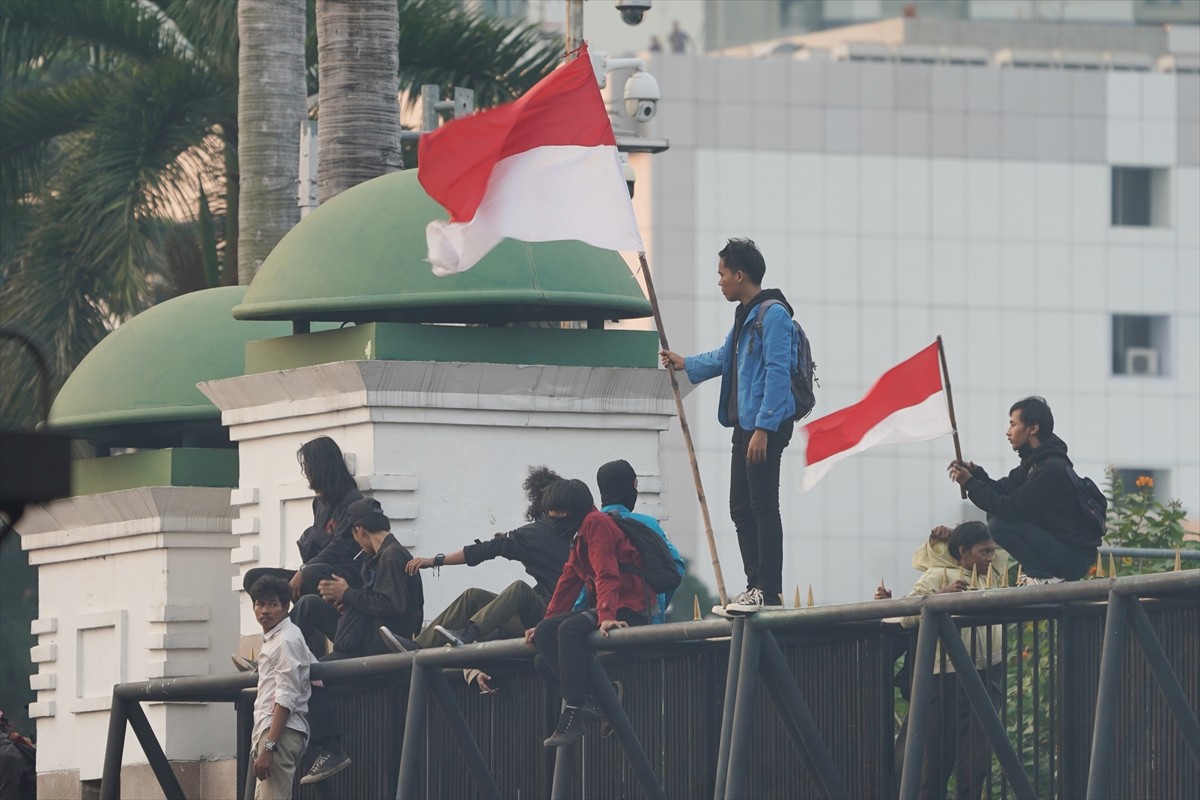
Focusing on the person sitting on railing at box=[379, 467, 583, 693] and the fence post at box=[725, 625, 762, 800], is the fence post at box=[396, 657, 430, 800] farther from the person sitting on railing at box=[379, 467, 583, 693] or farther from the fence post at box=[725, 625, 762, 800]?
the fence post at box=[725, 625, 762, 800]

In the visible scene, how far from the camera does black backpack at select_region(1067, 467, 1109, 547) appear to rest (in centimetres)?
966

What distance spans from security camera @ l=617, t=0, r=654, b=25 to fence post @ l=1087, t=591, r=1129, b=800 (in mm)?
15874

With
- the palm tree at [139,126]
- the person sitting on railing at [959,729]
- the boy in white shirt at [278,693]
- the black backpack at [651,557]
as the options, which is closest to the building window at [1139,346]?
the palm tree at [139,126]

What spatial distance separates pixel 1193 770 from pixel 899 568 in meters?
71.5

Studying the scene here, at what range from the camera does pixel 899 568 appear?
79.2m

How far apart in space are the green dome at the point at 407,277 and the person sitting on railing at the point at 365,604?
5.11 ft

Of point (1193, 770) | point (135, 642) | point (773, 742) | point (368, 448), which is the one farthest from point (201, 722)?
point (1193, 770)

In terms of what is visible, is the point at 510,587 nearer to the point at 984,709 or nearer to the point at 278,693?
the point at 278,693

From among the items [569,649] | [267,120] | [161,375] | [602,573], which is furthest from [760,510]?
[267,120]

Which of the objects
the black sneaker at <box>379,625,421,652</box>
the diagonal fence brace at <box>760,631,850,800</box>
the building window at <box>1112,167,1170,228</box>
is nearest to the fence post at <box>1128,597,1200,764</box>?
the diagonal fence brace at <box>760,631,850,800</box>

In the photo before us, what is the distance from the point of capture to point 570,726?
1002 centimetres

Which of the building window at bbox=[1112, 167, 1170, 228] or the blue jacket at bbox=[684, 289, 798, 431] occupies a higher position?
the building window at bbox=[1112, 167, 1170, 228]

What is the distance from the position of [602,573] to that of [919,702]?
1748mm

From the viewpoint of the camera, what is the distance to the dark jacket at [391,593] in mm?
11578
